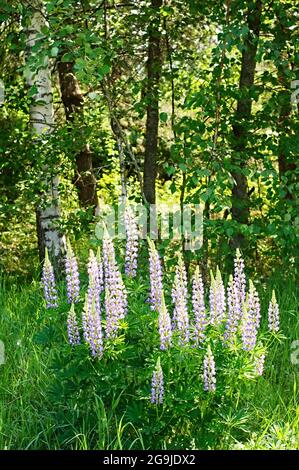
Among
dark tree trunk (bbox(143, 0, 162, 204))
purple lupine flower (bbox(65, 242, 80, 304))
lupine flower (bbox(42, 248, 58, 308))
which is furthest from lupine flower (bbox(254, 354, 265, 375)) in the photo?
dark tree trunk (bbox(143, 0, 162, 204))

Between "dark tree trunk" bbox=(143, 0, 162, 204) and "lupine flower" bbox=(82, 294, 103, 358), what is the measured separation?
13.1 feet

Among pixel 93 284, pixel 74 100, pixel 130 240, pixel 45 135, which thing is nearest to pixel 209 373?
pixel 93 284

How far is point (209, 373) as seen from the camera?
345 cm

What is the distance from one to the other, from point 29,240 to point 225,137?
12.5ft

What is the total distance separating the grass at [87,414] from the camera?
3.68m

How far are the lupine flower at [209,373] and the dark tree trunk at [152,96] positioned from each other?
408cm

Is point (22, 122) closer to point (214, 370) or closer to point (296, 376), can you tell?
point (296, 376)

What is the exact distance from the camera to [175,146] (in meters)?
5.99

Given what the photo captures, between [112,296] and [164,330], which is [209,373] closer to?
[164,330]

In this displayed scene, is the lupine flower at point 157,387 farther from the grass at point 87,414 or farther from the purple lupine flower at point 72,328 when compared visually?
the purple lupine flower at point 72,328

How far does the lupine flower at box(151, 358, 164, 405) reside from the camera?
338cm

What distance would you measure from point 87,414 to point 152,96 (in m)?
4.09

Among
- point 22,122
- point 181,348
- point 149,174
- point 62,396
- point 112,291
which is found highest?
point 22,122
